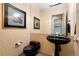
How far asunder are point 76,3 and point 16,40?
93 cm

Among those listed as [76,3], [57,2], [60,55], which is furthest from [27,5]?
[60,55]

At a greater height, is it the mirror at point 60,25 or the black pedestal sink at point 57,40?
the mirror at point 60,25

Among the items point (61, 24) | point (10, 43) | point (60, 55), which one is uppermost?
point (61, 24)

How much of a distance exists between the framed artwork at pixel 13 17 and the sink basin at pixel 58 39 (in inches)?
15.6

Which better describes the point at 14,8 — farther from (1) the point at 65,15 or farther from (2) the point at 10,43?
(1) the point at 65,15

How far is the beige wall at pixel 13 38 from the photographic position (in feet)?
3.88

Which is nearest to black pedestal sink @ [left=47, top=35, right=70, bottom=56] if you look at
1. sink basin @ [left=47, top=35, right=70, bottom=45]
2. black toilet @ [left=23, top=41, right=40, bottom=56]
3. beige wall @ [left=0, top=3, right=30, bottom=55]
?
sink basin @ [left=47, top=35, right=70, bottom=45]

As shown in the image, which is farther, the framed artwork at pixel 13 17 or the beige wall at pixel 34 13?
the beige wall at pixel 34 13

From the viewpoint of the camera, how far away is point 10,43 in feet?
4.04

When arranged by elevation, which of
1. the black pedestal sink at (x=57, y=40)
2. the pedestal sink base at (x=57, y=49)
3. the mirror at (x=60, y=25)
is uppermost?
the mirror at (x=60, y=25)

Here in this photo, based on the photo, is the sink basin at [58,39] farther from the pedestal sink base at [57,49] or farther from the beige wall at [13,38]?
the beige wall at [13,38]

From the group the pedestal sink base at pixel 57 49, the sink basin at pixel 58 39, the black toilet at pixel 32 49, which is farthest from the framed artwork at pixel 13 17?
the pedestal sink base at pixel 57 49

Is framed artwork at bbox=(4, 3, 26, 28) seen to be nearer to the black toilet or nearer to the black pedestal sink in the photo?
the black toilet

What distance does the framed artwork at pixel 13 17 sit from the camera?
3.92 feet
